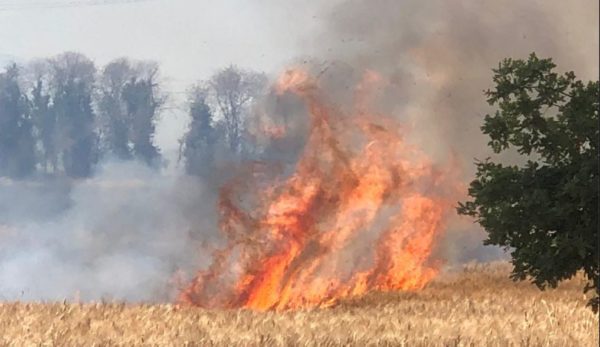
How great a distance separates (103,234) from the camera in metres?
13.1

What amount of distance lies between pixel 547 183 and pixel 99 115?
806 cm

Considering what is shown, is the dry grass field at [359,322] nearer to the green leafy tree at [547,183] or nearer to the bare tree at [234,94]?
the bare tree at [234,94]

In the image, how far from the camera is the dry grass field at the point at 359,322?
10.7 meters

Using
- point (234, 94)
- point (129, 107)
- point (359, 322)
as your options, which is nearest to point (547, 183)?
point (359, 322)

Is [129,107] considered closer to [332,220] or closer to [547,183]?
[332,220]

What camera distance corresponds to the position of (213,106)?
13.5 meters

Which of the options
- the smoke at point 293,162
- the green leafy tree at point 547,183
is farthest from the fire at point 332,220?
the green leafy tree at point 547,183

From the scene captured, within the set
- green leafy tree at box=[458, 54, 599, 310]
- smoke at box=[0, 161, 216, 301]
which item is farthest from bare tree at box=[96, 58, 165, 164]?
green leafy tree at box=[458, 54, 599, 310]

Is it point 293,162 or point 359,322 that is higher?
point 293,162

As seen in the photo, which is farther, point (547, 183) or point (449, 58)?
point (449, 58)

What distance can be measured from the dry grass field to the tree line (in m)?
2.42

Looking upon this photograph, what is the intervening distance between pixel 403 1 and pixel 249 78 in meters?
3.00

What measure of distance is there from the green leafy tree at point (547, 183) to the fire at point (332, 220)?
5.99 m

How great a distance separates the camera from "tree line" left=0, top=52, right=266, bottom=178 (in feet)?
43.8
